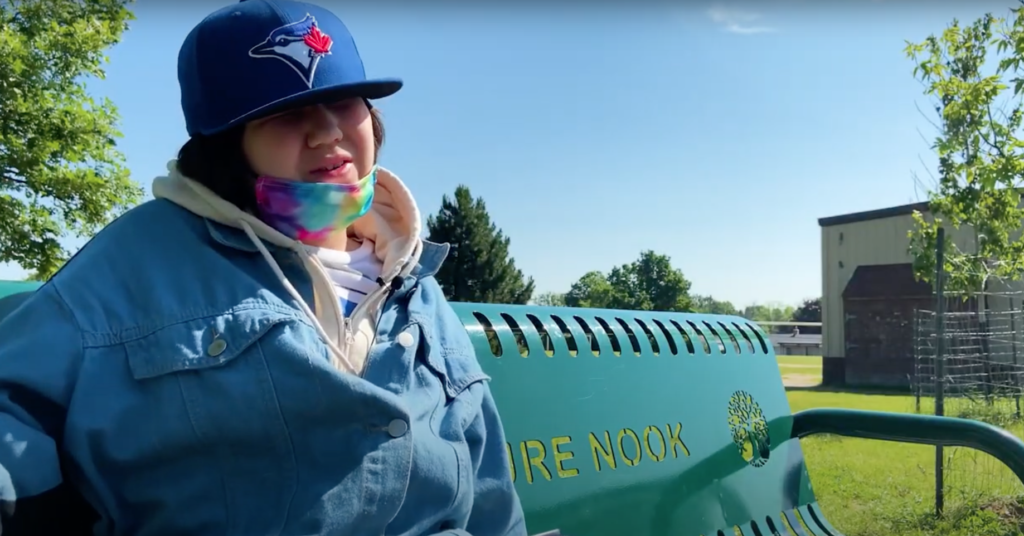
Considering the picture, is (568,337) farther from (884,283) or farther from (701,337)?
(884,283)

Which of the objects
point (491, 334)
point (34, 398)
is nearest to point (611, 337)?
point (491, 334)

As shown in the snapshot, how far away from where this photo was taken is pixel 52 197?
939 cm

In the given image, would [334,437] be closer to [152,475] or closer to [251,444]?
[251,444]

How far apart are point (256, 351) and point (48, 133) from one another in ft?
31.0

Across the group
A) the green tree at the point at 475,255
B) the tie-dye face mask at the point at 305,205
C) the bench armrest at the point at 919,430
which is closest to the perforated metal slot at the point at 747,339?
the bench armrest at the point at 919,430

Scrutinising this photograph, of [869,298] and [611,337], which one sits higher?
[869,298]

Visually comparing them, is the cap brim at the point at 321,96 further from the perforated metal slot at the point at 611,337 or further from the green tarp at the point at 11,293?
the perforated metal slot at the point at 611,337

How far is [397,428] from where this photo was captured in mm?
1229

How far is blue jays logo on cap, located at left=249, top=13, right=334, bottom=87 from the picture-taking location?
127 centimetres

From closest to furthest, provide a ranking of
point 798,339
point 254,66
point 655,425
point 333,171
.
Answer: point 254,66, point 333,171, point 655,425, point 798,339

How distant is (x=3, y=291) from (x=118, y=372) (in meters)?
0.47

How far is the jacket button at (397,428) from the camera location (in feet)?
4.02

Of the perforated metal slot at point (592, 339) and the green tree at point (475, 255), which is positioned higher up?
the green tree at point (475, 255)

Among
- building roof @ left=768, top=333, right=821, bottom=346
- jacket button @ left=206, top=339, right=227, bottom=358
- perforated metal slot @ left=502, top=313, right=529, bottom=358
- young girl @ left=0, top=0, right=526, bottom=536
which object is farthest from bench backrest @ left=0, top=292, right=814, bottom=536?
building roof @ left=768, top=333, right=821, bottom=346
